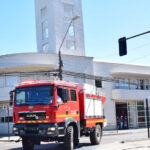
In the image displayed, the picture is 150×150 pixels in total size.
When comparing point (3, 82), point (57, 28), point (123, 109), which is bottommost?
point (123, 109)

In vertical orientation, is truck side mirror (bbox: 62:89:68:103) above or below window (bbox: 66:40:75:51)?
below

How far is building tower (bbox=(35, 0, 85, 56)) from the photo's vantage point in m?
36.8

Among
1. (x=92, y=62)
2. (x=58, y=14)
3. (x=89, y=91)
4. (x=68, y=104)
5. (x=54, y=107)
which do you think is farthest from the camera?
(x=58, y=14)

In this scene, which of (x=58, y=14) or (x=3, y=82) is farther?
(x=58, y=14)

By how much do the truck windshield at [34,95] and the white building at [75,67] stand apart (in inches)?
662

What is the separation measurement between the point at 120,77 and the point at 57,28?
32.3 feet

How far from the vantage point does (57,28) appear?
3675 cm

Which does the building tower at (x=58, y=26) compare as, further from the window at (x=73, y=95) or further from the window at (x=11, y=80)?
the window at (x=73, y=95)

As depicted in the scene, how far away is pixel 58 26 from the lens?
3688 cm

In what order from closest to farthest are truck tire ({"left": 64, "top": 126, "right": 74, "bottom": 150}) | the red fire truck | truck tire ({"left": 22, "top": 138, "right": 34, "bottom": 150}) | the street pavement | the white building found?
the red fire truck
truck tire ({"left": 64, "top": 126, "right": 74, "bottom": 150})
the street pavement
truck tire ({"left": 22, "top": 138, "right": 34, "bottom": 150})
the white building

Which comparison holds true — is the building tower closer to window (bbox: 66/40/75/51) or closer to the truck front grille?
window (bbox: 66/40/75/51)

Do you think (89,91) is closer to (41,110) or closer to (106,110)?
(41,110)

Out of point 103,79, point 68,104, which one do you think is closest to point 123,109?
point 103,79

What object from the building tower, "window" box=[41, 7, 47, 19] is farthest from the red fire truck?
"window" box=[41, 7, 47, 19]
